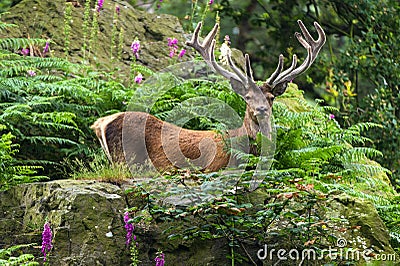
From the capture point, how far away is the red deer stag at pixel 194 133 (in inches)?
231

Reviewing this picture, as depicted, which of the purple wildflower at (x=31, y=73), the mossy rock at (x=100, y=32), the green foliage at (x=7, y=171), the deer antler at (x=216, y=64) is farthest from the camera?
the mossy rock at (x=100, y=32)

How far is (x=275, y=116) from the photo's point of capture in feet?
22.9

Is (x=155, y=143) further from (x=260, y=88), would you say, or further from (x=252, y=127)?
(x=260, y=88)

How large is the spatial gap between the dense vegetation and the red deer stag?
0.24 meters

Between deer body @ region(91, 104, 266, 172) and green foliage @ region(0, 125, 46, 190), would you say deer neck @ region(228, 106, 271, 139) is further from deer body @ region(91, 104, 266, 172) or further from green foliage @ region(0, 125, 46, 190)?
green foliage @ region(0, 125, 46, 190)

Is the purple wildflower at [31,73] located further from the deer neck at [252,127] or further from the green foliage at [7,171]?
the deer neck at [252,127]

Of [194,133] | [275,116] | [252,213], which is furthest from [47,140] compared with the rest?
[252,213]

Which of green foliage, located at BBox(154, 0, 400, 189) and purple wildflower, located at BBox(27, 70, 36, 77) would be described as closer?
purple wildflower, located at BBox(27, 70, 36, 77)

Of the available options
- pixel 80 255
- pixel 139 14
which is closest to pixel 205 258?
pixel 80 255

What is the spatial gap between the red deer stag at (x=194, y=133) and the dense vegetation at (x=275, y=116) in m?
0.24

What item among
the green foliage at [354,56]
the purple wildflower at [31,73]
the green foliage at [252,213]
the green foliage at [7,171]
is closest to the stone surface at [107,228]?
the green foliage at [252,213]

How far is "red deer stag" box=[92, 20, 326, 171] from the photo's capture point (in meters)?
5.86

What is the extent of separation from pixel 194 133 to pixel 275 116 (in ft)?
4.10

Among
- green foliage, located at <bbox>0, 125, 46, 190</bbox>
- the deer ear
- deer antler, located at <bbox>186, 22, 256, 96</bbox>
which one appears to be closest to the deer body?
the deer ear
